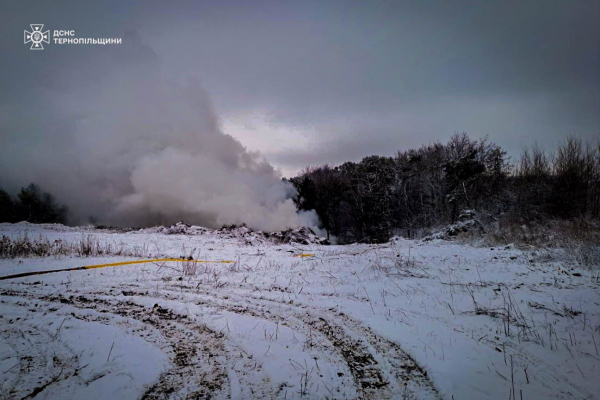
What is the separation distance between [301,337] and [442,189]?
90.1ft

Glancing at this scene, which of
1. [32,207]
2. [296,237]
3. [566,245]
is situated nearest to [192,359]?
[566,245]

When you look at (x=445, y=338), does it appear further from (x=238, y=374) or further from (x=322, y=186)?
(x=322, y=186)

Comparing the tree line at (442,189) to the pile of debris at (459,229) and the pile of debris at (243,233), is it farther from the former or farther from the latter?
the pile of debris at (243,233)

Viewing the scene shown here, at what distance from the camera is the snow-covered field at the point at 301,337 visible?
6.84 ft

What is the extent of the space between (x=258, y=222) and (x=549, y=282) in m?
15.6

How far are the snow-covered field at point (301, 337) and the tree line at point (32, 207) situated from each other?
15244mm

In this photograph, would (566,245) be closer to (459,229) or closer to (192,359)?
(459,229)

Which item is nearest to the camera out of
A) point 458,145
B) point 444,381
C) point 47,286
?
point 444,381

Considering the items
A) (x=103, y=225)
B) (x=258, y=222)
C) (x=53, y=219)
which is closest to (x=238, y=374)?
(x=258, y=222)

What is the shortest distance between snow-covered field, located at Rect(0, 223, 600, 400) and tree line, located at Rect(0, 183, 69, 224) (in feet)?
50.0

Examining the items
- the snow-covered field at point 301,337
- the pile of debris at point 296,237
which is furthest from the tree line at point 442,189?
the snow-covered field at point 301,337

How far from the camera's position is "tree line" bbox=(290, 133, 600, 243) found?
55.2 ft

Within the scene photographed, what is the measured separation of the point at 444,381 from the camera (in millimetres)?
2188

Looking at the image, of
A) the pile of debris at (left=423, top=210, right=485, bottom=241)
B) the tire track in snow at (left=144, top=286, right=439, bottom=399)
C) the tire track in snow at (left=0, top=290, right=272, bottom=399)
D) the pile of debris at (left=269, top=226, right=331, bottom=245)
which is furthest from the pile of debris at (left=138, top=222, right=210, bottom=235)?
the pile of debris at (left=423, top=210, right=485, bottom=241)
